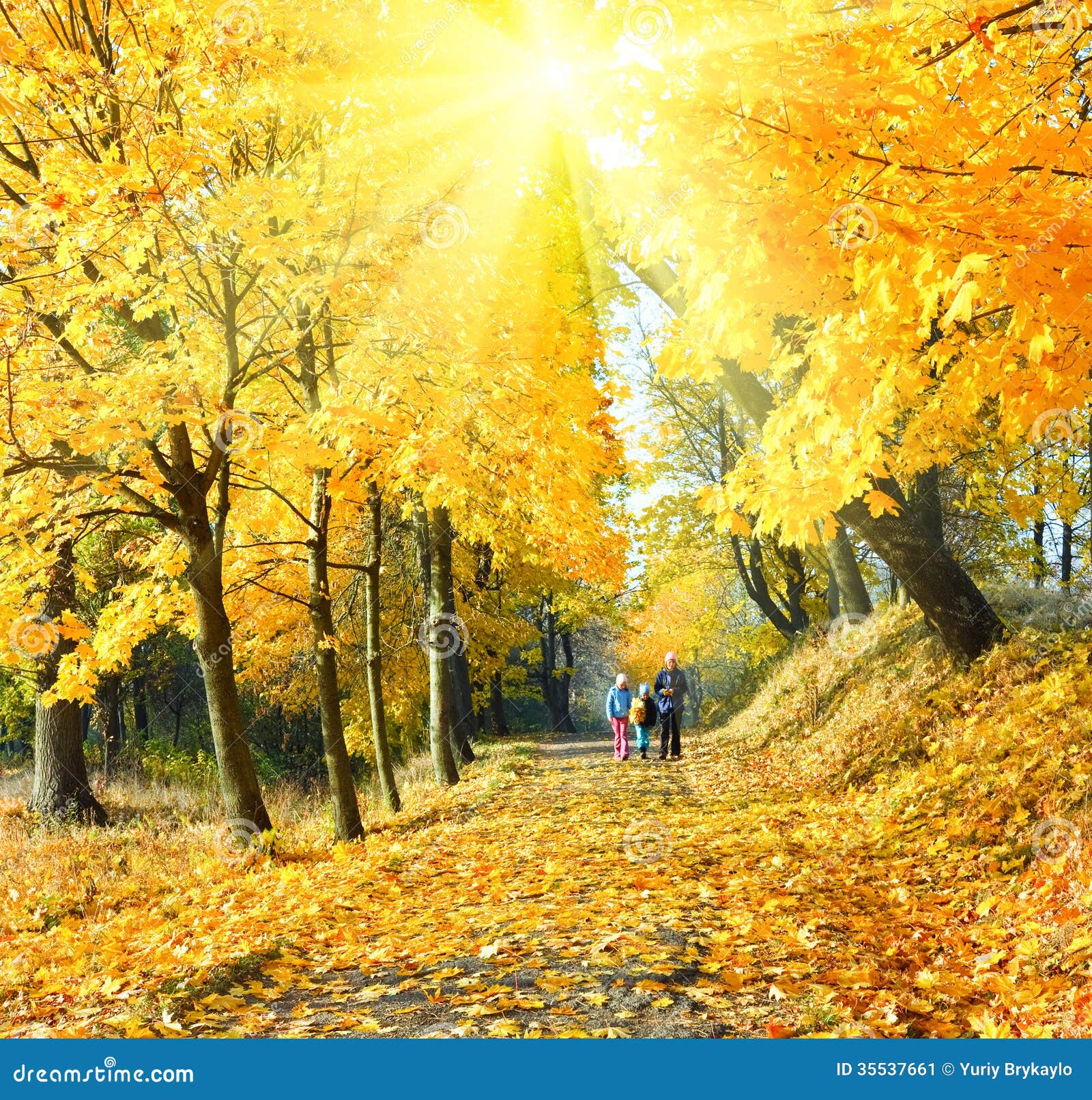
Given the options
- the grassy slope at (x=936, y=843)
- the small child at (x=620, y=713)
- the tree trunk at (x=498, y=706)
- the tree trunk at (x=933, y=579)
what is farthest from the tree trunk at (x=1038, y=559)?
the tree trunk at (x=498, y=706)

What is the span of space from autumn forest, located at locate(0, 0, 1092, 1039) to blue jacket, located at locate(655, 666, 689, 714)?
0.29 feet

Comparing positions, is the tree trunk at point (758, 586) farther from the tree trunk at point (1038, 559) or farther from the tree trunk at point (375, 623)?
the tree trunk at point (375, 623)

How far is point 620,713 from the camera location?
15961mm

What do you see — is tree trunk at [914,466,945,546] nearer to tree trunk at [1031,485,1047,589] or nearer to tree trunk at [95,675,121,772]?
tree trunk at [1031,485,1047,589]

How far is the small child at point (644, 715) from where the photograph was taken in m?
16.0

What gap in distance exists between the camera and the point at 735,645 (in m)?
32.4

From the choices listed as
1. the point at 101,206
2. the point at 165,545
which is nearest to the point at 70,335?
the point at 101,206

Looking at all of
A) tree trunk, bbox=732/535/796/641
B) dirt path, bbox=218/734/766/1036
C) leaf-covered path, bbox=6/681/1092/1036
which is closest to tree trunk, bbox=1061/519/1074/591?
tree trunk, bbox=732/535/796/641

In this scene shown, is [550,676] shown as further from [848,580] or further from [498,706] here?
[848,580]

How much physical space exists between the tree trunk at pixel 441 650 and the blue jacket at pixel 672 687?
3754mm

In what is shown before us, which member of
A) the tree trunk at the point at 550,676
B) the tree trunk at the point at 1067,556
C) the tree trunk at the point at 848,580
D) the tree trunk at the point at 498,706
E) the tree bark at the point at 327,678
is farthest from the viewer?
the tree trunk at the point at 550,676

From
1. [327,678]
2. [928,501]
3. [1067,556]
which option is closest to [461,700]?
[327,678]

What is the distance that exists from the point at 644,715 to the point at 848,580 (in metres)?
4.44

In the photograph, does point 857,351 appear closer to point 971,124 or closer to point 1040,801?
point 971,124
